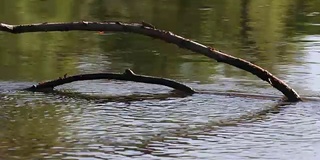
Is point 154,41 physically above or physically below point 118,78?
above

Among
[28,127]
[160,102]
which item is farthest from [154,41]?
[28,127]

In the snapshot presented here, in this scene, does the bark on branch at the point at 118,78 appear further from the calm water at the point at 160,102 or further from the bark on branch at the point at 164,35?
the bark on branch at the point at 164,35

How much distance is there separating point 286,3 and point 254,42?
34.9ft

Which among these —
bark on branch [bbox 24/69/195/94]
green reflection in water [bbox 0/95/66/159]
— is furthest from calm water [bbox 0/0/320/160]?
bark on branch [bbox 24/69/195/94]

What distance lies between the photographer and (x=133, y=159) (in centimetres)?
717

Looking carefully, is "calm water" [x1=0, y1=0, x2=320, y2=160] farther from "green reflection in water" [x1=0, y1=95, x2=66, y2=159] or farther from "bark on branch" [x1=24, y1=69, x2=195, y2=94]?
"bark on branch" [x1=24, y1=69, x2=195, y2=94]

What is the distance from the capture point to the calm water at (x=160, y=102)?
301 inches

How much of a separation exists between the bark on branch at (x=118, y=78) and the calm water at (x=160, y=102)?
0.18 meters

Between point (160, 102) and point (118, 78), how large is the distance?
2.06ft

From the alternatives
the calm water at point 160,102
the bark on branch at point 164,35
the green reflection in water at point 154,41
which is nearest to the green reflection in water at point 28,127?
the calm water at point 160,102

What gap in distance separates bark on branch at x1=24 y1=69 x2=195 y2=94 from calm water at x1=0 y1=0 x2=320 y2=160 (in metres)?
0.18

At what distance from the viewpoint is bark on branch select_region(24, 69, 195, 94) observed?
32.7 feet

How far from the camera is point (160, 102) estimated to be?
9.71 m

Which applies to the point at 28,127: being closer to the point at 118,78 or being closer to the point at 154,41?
the point at 118,78
